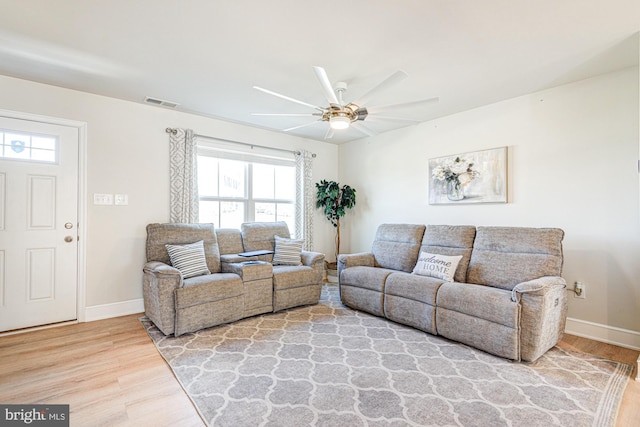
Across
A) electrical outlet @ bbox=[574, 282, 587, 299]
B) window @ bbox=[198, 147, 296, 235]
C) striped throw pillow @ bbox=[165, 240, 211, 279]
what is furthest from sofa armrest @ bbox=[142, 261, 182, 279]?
electrical outlet @ bbox=[574, 282, 587, 299]

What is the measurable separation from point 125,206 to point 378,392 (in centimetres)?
329

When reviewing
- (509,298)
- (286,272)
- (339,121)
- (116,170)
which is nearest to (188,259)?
(286,272)

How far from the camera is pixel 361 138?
5.16 meters

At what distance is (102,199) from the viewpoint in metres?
3.38

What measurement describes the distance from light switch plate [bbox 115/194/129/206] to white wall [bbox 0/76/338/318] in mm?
40

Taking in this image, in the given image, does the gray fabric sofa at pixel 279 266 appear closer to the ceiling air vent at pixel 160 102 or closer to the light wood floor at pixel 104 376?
the light wood floor at pixel 104 376

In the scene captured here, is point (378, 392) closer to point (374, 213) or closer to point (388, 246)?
point (388, 246)

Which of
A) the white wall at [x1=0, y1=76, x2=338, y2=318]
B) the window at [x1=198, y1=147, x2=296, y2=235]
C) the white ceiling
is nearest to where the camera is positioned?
the white ceiling

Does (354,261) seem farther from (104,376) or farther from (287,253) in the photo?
(104,376)

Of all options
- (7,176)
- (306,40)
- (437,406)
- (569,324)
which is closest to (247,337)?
(437,406)

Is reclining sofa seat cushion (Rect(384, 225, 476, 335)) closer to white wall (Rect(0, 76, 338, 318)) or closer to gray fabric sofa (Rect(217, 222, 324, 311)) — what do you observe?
gray fabric sofa (Rect(217, 222, 324, 311))

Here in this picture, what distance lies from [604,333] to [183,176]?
4.75 m

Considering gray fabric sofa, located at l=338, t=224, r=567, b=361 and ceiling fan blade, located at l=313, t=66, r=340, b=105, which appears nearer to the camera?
ceiling fan blade, located at l=313, t=66, r=340, b=105

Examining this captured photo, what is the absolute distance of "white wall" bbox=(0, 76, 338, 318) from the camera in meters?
3.17
